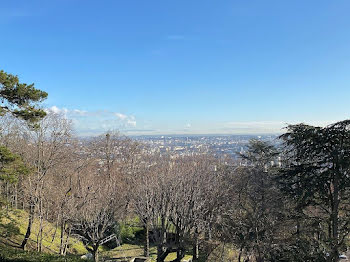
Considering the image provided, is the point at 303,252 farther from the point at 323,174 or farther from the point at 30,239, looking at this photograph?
the point at 30,239

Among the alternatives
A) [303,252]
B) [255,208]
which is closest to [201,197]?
[255,208]

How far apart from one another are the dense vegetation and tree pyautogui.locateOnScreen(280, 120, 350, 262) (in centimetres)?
5

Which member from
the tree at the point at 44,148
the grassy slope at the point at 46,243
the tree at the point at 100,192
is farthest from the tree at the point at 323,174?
the tree at the point at 44,148

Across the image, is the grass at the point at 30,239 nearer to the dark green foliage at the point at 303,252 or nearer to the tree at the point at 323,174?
the dark green foliage at the point at 303,252

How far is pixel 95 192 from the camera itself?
15258 millimetres

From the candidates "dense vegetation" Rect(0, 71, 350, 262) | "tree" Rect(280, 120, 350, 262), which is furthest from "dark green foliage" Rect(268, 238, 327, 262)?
"tree" Rect(280, 120, 350, 262)

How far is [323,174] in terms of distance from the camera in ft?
40.2

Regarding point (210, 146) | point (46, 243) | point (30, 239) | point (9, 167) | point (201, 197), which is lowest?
point (46, 243)

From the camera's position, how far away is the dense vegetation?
11.8 meters

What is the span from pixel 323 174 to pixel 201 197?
703 cm

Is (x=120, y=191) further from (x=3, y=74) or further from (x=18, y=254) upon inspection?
(x=3, y=74)

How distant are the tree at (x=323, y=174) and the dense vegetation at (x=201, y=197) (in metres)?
0.05

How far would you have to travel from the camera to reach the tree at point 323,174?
461 inches

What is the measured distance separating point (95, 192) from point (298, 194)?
11.1 metres
